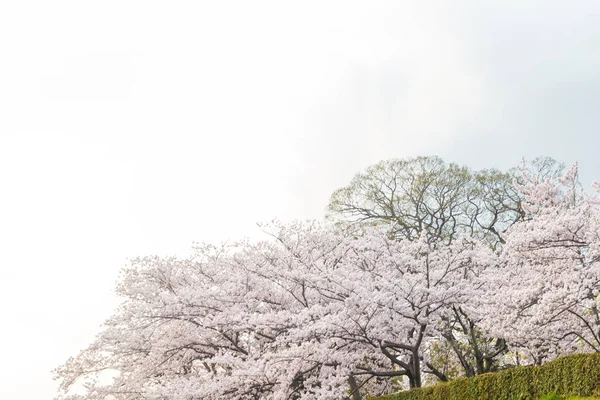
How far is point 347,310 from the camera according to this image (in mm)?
10703

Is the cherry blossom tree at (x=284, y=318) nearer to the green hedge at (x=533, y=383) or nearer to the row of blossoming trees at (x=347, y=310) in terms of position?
the row of blossoming trees at (x=347, y=310)

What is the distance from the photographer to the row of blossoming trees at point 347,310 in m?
10.7

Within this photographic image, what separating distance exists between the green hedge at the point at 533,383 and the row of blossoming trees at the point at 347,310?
49.4 inches

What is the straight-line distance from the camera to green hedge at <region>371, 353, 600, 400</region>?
309 inches

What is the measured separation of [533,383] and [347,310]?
11.0 feet

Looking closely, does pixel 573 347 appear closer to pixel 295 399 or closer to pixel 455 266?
pixel 455 266

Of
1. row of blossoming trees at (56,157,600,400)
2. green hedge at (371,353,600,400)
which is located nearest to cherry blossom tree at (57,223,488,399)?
row of blossoming trees at (56,157,600,400)

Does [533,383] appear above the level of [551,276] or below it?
below

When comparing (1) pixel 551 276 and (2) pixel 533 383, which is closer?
(2) pixel 533 383

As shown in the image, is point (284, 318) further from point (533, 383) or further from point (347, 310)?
point (533, 383)

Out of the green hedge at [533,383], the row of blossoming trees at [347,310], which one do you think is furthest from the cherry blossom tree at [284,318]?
the green hedge at [533,383]

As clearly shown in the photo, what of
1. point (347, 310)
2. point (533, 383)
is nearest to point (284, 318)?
point (347, 310)

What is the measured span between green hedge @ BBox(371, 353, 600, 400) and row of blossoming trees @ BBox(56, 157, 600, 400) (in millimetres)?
1254

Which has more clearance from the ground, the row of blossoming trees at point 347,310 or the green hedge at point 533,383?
the row of blossoming trees at point 347,310
